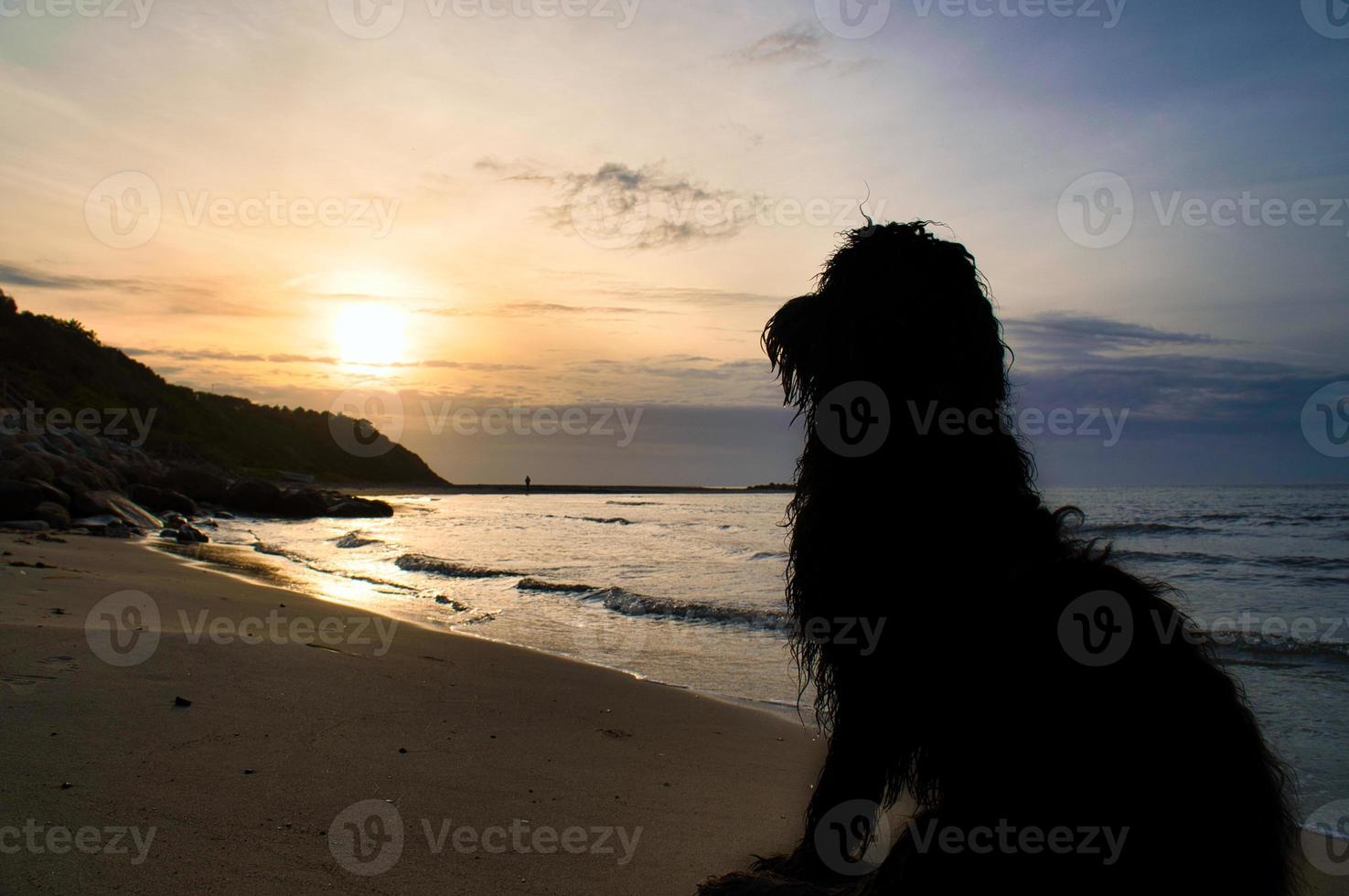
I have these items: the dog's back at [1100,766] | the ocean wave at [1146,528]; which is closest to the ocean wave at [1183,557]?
the ocean wave at [1146,528]

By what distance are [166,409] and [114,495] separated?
4335cm

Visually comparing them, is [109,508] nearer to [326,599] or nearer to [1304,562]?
[326,599]

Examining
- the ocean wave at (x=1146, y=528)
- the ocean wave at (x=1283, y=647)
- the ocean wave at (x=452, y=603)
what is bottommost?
the ocean wave at (x=452, y=603)

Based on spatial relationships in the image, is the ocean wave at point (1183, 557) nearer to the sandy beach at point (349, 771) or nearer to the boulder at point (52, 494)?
the sandy beach at point (349, 771)

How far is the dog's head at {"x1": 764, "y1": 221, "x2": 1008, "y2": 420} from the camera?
2.70 metres

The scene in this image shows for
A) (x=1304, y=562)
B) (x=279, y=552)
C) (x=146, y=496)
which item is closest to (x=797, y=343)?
(x=279, y=552)

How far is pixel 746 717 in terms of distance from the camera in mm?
5547

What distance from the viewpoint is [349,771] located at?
3.55 metres

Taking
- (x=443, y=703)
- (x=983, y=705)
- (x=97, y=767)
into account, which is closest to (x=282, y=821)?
(x=97, y=767)

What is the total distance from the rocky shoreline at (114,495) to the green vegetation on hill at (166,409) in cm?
504

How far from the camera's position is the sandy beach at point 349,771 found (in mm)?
2715

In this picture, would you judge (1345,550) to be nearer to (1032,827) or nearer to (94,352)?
(1032,827)

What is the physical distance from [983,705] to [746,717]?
355 cm

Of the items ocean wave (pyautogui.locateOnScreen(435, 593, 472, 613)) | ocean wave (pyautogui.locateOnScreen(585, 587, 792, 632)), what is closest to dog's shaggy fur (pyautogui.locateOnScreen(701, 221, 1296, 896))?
ocean wave (pyautogui.locateOnScreen(585, 587, 792, 632))
